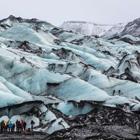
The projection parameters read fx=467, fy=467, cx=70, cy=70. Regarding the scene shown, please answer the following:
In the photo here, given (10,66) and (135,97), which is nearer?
(135,97)

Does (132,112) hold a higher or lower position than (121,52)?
lower

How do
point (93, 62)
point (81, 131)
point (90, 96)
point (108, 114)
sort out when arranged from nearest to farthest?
point (81, 131) < point (108, 114) < point (90, 96) < point (93, 62)

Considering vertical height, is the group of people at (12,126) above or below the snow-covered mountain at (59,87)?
below

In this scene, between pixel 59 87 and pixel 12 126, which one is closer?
pixel 12 126

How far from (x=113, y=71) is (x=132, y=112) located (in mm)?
20582

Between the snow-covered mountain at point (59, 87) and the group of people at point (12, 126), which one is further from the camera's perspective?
the snow-covered mountain at point (59, 87)

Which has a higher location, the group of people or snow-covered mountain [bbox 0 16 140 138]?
snow-covered mountain [bbox 0 16 140 138]

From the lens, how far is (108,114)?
123 feet

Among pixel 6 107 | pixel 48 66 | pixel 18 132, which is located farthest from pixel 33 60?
pixel 18 132

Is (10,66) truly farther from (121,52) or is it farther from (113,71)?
(121,52)

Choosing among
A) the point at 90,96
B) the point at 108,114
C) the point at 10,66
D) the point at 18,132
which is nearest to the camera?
the point at 18,132

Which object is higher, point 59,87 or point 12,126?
point 59,87

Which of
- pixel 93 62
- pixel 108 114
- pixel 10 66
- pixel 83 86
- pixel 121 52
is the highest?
pixel 121 52

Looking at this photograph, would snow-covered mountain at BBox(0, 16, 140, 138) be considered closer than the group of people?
No
